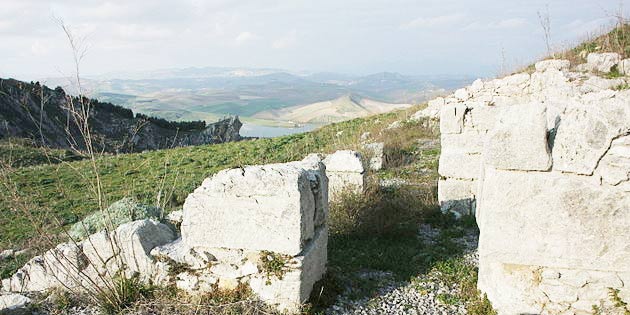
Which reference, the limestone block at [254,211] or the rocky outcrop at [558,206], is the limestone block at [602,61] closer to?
the rocky outcrop at [558,206]

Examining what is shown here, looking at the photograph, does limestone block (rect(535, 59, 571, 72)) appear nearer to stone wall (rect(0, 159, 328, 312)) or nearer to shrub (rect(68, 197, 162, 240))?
stone wall (rect(0, 159, 328, 312))

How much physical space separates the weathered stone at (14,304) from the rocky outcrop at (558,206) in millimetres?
5015

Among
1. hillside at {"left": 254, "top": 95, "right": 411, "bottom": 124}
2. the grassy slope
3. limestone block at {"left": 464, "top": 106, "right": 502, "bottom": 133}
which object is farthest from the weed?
hillside at {"left": 254, "top": 95, "right": 411, "bottom": 124}

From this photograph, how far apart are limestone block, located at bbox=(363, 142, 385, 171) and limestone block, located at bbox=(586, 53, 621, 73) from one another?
7.60 meters

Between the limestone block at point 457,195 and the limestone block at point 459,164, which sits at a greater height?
the limestone block at point 459,164

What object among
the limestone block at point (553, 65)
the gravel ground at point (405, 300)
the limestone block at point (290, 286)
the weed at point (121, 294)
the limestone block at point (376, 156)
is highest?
the limestone block at point (553, 65)

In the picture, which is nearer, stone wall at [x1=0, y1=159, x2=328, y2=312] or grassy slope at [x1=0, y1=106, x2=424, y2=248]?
stone wall at [x1=0, y1=159, x2=328, y2=312]

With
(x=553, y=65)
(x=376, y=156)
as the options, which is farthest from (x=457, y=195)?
(x=553, y=65)

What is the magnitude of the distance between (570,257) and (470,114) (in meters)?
3.97

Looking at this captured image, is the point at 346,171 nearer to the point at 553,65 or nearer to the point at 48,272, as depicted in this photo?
the point at 48,272

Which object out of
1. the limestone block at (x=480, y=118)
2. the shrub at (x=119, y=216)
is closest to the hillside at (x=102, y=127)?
the shrub at (x=119, y=216)

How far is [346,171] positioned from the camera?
8.45 m

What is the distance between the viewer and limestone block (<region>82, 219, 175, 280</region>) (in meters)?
5.08

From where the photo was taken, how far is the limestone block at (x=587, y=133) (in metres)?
3.74
